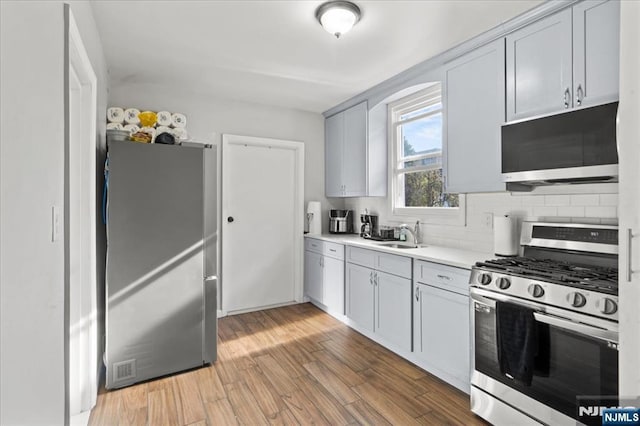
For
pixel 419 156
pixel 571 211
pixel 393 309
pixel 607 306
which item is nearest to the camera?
pixel 607 306

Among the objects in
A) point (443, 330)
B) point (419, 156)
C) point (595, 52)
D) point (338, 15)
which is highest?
point (338, 15)

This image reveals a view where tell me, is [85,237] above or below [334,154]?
below

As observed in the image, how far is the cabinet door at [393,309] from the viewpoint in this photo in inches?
104

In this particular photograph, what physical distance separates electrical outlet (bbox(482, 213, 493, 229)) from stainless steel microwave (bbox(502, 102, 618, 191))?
0.48m

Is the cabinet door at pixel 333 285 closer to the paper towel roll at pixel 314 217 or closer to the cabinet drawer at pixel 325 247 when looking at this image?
the cabinet drawer at pixel 325 247

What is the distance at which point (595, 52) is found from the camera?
1.86m

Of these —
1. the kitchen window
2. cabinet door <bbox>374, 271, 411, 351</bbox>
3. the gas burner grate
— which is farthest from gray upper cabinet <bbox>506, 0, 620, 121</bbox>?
cabinet door <bbox>374, 271, 411, 351</bbox>

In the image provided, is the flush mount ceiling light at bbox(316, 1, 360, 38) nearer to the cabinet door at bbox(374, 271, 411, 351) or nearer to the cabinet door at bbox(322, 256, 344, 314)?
the cabinet door at bbox(374, 271, 411, 351)

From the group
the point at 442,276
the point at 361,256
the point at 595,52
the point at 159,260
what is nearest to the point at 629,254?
the point at 442,276

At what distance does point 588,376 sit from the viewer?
61.9 inches

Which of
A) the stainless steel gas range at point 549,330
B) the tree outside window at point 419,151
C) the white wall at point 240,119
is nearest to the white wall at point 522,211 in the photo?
the stainless steel gas range at point 549,330

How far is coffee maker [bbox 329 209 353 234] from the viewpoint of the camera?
425 centimetres

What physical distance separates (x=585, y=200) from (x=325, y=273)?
2.48m

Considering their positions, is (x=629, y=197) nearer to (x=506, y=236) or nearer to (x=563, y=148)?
(x=563, y=148)
